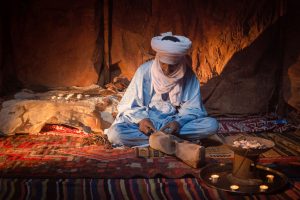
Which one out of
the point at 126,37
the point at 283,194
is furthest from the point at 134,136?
the point at 126,37

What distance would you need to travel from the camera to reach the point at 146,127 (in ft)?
17.3

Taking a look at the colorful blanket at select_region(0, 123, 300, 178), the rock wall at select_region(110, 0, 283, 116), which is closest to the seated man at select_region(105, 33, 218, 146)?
the colorful blanket at select_region(0, 123, 300, 178)

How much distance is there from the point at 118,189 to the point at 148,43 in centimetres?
420

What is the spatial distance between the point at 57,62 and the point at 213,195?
4.77m

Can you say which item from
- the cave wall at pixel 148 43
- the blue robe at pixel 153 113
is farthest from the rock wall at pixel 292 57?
the blue robe at pixel 153 113

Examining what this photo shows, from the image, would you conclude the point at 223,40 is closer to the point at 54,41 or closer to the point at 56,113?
the point at 54,41

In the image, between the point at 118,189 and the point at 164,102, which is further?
the point at 164,102

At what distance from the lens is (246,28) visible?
757 centimetres

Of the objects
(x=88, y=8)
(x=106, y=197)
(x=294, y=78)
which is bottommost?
(x=106, y=197)

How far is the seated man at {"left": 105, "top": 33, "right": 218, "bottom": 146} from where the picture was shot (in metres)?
5.39

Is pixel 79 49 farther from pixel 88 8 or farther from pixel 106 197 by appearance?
pixel 106 197

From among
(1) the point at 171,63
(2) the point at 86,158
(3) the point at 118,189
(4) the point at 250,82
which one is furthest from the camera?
(4) the point at 250,82

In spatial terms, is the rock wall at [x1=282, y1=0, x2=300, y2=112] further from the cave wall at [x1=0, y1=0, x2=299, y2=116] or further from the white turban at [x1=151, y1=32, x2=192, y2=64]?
the white turban at [x1=151, y1=32, x2=192, y2=64]

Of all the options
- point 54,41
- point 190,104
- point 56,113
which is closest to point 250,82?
point 190,104
